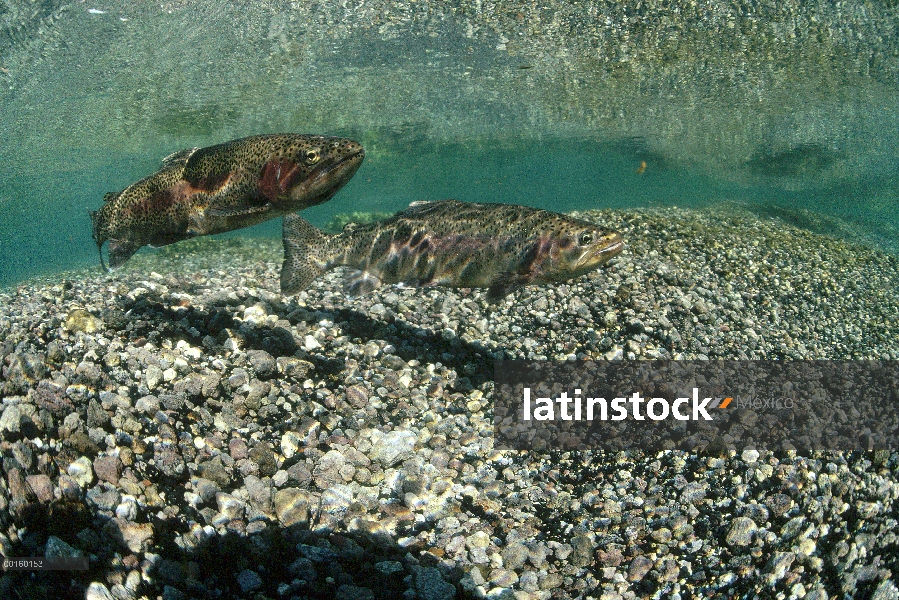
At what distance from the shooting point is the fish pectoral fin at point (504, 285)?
4.31 meters

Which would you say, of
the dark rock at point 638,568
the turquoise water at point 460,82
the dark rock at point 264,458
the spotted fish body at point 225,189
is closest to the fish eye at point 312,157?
the spotted fish body at point 225,189

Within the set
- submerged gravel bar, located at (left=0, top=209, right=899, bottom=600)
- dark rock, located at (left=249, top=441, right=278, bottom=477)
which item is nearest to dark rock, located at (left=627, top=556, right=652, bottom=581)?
submerged gravel bar, located at (left=0, top=209, right=899, bottom=600)

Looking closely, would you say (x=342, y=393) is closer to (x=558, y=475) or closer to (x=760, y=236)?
(x=558, y=475)

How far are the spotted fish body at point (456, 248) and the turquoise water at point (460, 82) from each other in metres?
12.9

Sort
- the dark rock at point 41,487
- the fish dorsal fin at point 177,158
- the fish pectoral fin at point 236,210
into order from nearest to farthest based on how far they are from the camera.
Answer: the dark rock at point 41,487 → the fish pectoral fin at point 236,210 → the fish dorsal fin at point 177,158

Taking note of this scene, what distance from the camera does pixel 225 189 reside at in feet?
11.5

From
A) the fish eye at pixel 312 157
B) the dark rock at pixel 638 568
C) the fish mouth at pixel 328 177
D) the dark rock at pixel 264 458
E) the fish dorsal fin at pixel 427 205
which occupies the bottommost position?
the dark rock at pixel 638 568

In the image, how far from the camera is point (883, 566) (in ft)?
10.5

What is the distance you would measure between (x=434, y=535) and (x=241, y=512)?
4.12 ft

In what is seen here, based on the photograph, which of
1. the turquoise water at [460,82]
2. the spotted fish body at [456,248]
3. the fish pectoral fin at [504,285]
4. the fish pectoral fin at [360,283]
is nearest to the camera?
the spotted fish body at [456,248]

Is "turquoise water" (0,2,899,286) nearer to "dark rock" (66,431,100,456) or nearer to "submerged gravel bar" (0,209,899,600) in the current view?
"submerged gravel bar" (0,209,899,600)

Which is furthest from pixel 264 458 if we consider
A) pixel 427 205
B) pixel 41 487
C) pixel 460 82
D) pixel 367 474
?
→ pixel 460 82

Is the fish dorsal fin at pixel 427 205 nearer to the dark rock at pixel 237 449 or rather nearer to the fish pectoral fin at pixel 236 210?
the fish pectoral fin at pixel 236 210

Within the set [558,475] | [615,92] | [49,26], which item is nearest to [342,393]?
[558,475]
